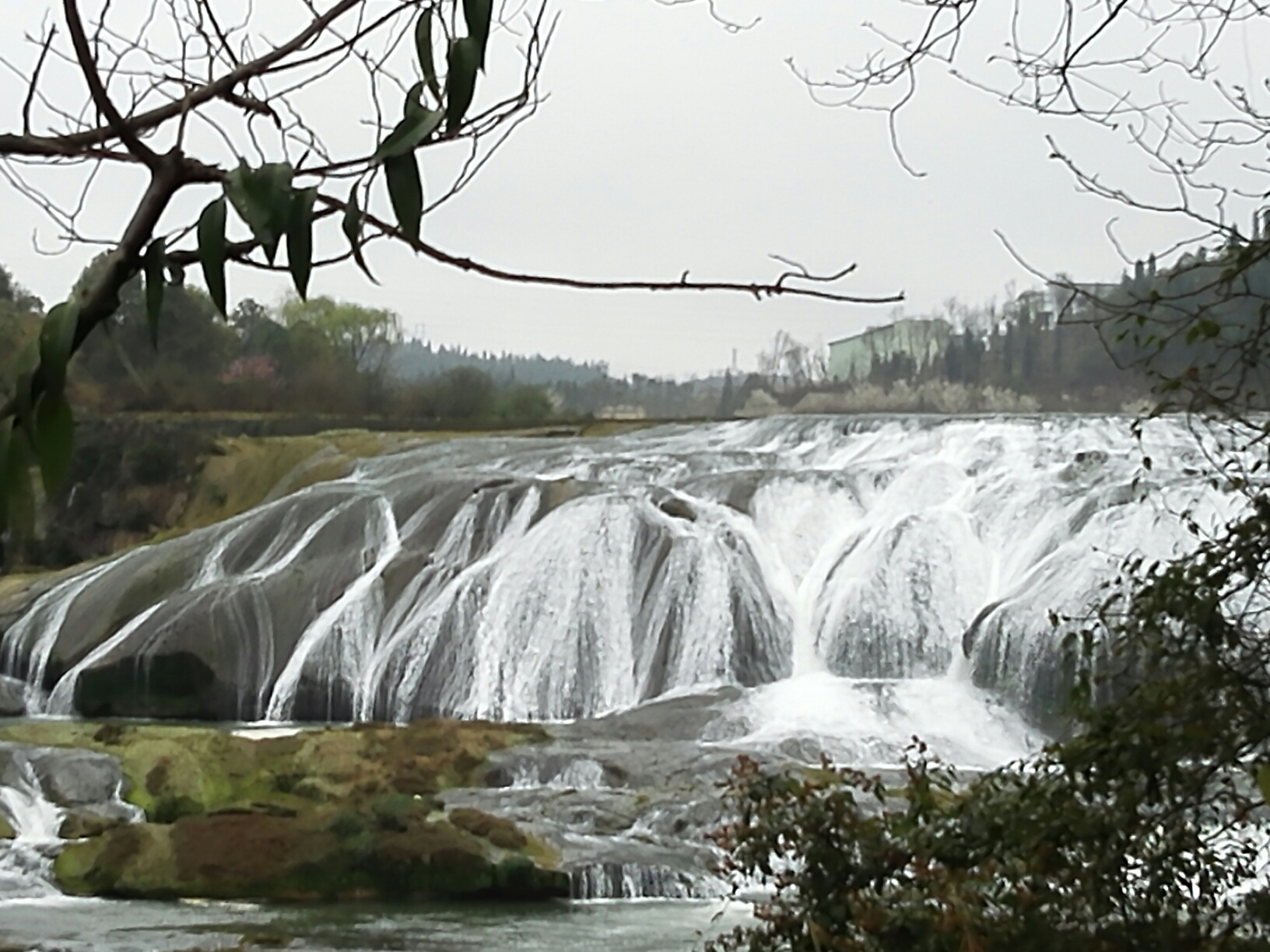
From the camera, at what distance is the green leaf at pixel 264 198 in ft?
1.43

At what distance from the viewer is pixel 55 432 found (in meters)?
0.43

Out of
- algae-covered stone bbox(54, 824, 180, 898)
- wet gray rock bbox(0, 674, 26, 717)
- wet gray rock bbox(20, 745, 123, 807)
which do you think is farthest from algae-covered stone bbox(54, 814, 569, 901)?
wet gray rock bbox(0, 674, 26, 717)

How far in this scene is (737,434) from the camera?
5840 mm

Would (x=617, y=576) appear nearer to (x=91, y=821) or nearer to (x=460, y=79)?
(x=91, y=821)

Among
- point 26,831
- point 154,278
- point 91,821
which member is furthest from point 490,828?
point 154,278

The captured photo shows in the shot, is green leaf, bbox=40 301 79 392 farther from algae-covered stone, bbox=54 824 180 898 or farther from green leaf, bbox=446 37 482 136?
algae-covered stone, bbox=54 824 180 898

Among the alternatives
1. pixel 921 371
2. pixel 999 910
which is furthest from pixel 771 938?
pixel 921 371

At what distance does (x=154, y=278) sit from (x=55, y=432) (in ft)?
0.24

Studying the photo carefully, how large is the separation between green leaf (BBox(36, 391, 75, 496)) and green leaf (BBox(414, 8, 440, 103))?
126 mm

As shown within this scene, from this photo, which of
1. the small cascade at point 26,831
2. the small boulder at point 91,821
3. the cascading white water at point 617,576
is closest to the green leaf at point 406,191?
the small cascade at point 26,831

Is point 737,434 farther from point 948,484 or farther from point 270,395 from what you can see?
point 270,395

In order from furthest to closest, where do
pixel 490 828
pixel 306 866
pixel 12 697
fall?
pixel 12 697 → pixel 490 828 → pixel 306 866

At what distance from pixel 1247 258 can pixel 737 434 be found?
390 cm

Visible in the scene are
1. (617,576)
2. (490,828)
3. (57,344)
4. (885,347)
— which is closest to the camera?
(57,344)
